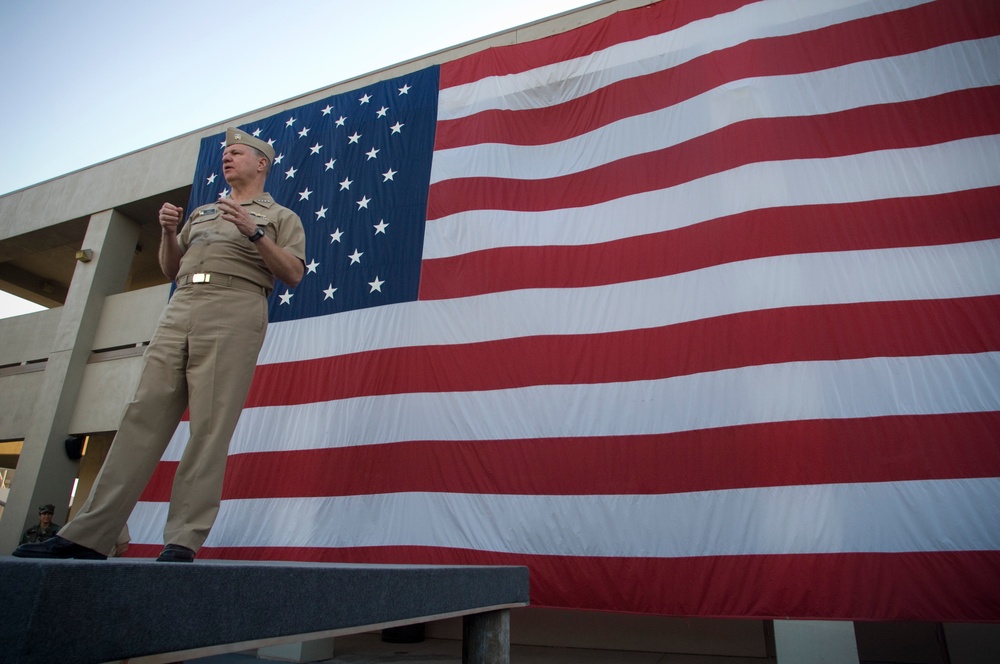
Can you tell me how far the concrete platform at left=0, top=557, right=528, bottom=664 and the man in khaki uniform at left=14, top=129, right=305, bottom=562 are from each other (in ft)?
1.96

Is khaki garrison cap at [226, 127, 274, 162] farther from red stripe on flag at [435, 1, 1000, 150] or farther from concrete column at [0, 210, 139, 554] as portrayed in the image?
concrete column at [0, 210, 139, 554]

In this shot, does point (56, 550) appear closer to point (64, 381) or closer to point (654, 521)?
point (654, 521)

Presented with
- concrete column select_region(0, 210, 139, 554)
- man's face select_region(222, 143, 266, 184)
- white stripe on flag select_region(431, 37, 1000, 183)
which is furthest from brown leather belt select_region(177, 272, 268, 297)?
concrete column select_region(0, 210, 139, 554)

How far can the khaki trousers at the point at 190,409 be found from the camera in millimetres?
1461

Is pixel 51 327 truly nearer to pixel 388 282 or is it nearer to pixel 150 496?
pixel 150 496

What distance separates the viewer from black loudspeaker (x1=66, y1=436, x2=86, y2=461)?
558cm

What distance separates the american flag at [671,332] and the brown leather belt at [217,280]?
1540 mm

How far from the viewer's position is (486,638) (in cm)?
165

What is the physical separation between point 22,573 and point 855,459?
2.55 m

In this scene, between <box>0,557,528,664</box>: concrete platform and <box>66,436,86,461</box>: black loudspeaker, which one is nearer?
<box>0,557,528,664</box>: concrete platform

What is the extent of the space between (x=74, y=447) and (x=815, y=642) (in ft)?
19.6

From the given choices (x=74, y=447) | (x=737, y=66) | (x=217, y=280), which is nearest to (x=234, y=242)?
(x=217, y=280)

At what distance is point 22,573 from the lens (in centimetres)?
A: 57

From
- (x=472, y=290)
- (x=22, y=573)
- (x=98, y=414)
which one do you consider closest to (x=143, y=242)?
(x=98, y=414)
